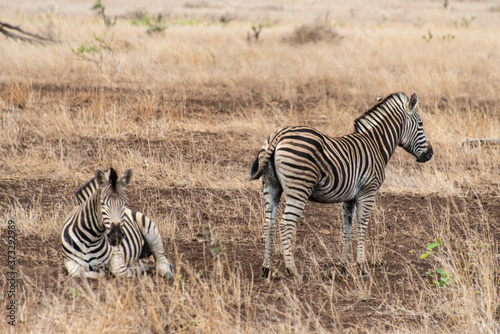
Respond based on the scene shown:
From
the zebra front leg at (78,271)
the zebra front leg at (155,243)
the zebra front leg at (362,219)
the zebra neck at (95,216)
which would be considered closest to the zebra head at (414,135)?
the zebra front leg at (362,219)

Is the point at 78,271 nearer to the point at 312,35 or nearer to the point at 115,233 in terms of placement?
the point at 115,233

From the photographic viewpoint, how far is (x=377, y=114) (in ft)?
19.8

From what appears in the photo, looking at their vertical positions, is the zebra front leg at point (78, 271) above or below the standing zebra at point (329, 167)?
below

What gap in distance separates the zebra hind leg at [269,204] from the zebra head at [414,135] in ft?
6.09

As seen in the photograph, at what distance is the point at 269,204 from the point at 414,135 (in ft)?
7.08

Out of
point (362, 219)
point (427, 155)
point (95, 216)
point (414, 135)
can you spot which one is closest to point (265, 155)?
point (362, 219)

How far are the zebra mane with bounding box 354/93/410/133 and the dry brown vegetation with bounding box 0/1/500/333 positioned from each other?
4.67 feet

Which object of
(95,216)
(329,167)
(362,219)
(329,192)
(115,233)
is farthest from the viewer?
(362,219)

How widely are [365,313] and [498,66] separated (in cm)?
1464

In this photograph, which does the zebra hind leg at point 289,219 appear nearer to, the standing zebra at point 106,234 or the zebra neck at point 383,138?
the standing zebra at point 106,234

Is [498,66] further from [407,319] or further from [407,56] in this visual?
[407,319]

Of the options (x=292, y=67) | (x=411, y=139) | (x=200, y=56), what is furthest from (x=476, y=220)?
(x=200, y=56)

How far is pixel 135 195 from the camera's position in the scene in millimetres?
7688

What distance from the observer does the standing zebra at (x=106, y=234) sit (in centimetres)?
434
